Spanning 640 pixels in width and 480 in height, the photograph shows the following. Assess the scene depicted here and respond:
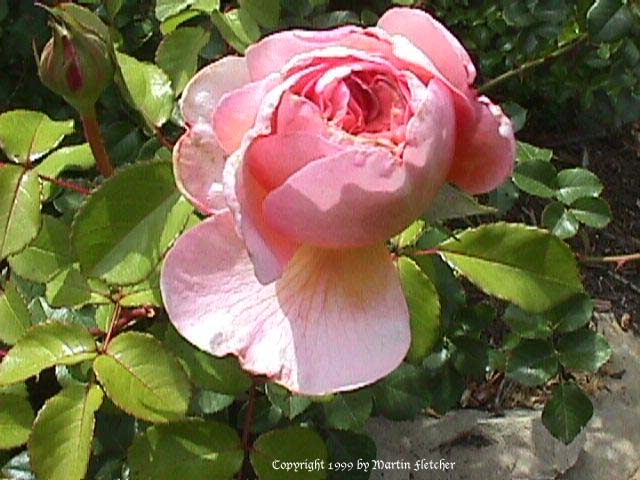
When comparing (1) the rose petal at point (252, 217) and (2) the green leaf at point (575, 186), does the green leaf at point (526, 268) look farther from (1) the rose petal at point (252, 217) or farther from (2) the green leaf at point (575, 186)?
(2) the green leaf at point (575, 186)

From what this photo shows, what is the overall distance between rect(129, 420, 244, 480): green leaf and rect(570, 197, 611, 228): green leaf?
0.53 meters

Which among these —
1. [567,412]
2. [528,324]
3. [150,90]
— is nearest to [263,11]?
[150,90]

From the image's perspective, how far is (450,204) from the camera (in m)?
0.63

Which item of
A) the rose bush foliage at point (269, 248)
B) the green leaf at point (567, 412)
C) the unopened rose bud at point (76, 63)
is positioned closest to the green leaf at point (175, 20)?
the rose bush foliage at point (269, 248)

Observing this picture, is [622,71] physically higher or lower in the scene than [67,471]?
lower

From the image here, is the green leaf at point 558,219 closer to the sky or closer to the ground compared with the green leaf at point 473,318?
closer to the sky

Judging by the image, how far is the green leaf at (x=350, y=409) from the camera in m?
1.03

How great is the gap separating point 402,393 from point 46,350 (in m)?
0.46

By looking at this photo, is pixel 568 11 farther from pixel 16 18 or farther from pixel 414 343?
pixel 16 18

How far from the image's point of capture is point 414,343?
0.82 meters

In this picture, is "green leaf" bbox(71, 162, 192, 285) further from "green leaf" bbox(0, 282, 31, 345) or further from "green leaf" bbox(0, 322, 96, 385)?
"green leaf" bbox(0, 282, 31, 345)

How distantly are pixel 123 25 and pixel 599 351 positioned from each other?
2.52ft

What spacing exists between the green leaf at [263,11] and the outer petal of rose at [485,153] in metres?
0.37

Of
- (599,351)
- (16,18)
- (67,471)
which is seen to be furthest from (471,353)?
(16,18)
